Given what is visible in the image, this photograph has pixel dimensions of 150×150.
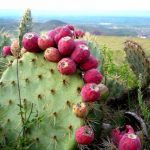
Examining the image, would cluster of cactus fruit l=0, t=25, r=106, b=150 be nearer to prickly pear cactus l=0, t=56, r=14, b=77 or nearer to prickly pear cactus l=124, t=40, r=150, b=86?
prickly pear cactus l=0, t=56, r=14, b=77

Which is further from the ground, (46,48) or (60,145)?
(46,48)

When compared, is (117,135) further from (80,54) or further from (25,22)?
(25,22)

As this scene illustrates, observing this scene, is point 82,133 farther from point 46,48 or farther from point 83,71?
point 46,48

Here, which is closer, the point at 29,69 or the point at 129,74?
the point at 29,69

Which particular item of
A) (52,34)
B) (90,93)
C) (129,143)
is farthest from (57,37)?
(129,143)

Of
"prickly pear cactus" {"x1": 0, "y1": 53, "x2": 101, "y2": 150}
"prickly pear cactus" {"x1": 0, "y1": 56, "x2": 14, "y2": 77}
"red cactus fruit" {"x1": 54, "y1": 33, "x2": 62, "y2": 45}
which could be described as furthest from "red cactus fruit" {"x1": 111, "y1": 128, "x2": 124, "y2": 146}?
"prickly pear cactus" {"x1": 0, "y1": 56, "x2": 14, "y2": 77}
